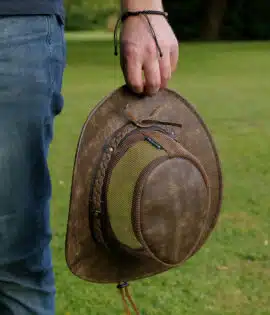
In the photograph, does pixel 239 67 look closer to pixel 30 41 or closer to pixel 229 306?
pixel 229 306

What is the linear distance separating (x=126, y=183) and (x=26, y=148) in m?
0.34

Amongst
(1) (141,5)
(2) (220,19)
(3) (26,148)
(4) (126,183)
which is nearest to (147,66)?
(1) (141,5)

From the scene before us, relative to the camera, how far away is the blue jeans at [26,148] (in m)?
1.64

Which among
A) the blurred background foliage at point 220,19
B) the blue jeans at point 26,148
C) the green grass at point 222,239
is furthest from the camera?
the blurred background foliage at point 220,19

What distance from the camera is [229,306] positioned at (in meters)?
3.66

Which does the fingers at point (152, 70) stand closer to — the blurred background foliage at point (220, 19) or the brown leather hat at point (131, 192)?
the brown leather hat at point (131, 192)

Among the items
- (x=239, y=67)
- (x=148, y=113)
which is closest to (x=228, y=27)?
(x=239, y=67)

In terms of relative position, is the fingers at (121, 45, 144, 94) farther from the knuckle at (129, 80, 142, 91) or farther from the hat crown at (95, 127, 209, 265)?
the hat crown at (95, 127, 209, 265)

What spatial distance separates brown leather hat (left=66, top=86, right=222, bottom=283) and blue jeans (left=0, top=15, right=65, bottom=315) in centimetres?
14

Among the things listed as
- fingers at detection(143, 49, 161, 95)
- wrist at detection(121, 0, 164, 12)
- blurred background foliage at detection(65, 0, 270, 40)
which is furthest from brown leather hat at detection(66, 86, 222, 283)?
blurred background foliage at detection(65, 0, 270, 40)

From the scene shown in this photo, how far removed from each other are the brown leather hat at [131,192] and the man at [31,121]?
123mm

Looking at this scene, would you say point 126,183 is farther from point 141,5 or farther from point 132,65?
point 141,5

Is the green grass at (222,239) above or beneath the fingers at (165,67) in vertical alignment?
beneath

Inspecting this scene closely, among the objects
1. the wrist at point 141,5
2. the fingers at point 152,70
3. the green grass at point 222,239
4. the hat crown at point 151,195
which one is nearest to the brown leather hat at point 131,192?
the hat crown at point 151,195
